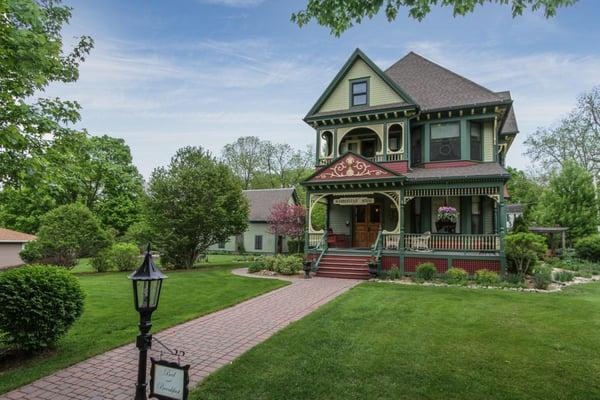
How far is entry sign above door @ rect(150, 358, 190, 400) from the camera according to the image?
3.37 meters

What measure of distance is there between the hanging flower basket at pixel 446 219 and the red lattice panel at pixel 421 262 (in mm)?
1772

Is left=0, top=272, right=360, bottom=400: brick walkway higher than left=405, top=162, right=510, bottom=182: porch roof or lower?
lower

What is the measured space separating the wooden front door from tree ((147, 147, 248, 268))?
269 inches

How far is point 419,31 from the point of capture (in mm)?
6227

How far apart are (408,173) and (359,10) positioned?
1162 cm

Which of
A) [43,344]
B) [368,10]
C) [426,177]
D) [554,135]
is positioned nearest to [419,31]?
[368,10]

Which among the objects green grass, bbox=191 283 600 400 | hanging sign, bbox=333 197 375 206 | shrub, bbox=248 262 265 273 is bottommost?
A: green grass, bbox=191 283 600 400

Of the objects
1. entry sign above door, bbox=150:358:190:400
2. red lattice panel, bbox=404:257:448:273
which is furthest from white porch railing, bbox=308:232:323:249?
entry sign above door, bbox=150:358:190:400

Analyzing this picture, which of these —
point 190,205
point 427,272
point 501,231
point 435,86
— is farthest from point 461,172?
point 190,205

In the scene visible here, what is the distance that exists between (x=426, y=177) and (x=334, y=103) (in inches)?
236

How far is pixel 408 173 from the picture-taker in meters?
15.9

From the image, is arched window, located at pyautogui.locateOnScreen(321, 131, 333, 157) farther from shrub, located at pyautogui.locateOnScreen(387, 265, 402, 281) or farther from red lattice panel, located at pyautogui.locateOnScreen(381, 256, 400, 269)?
shrub, located at pyautogui.locateOnScreen(387, 265, 402, 281)

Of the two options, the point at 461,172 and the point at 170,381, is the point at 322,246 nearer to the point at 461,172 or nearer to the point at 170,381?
the point at 461,172

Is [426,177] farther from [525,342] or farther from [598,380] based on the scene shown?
[598,380]
